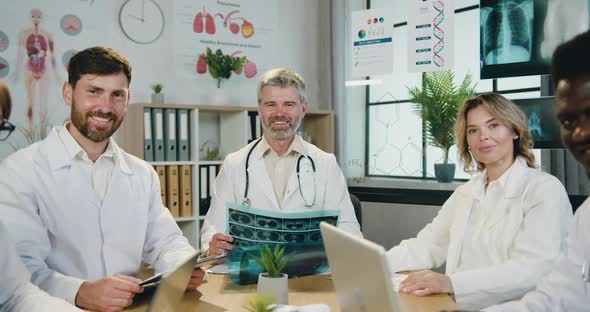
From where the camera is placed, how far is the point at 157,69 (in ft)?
12.4

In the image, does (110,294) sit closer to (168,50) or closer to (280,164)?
(280,164)

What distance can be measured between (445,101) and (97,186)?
95.7 inches

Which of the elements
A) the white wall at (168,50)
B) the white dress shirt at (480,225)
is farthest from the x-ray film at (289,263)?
the white wall at (168,50)

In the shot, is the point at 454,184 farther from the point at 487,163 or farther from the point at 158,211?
the point at 158,211

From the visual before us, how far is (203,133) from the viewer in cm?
392

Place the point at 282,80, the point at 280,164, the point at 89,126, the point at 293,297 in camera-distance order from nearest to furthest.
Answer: the point at 293,297, the point at 89,126, the point at 282,80, the point at 280,164

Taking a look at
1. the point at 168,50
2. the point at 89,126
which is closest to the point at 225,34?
the point at 168,50

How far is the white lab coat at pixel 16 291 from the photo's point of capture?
4.22ft

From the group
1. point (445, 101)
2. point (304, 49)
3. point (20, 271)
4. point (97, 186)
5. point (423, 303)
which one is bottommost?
point (423, 303)

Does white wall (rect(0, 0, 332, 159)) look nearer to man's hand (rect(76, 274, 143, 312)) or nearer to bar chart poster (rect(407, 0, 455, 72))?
bar chart poster (rect(407, 0, 455, 72))

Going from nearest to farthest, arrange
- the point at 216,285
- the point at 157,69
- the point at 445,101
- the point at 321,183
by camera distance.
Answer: the point at 216,285 < the point at 321,183 < the point at 445,101 < the point at 157,69

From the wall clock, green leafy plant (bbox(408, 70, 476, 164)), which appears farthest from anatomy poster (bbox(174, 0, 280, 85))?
green leafy plant (bbox(408, 70, 476, 164))

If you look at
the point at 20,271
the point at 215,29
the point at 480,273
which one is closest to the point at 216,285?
the point at 20,271

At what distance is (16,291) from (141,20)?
107 inches
